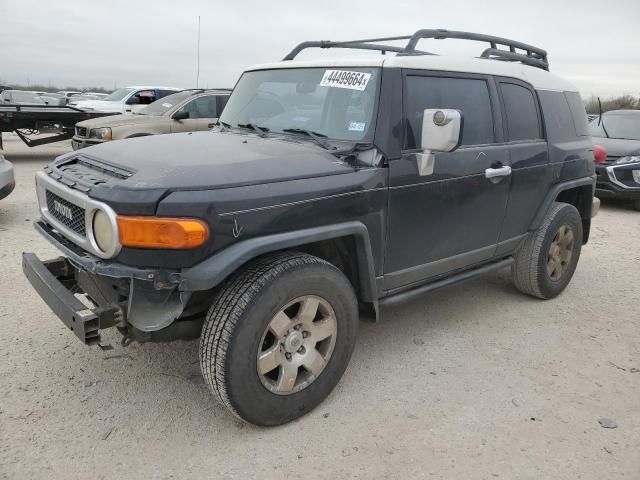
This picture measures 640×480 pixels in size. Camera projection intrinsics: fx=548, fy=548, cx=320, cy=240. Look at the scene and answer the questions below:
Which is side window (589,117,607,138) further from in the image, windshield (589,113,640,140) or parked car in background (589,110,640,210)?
parked car in background (589,110,640,210)

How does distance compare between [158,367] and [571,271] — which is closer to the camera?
[158,367]

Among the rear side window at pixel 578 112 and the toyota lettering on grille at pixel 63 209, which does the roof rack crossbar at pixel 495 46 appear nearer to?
the rear side window at pixel 578 112

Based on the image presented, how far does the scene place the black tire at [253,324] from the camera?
2607 millimetres

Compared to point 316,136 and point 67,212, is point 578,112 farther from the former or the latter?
point 67,212

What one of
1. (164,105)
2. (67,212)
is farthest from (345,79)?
(164,105)

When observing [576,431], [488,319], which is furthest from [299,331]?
[488,319]

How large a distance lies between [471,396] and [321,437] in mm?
1002

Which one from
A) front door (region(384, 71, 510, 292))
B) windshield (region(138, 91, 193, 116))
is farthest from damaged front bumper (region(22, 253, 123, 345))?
windshield (region(138, 91, 193, 116))

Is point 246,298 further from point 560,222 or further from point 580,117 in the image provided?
point 580,117

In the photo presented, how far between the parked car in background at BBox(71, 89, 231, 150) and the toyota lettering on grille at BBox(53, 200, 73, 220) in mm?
6677

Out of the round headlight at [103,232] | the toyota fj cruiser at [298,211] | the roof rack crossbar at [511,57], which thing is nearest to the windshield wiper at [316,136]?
the toyota fj cruiser at [298,211]

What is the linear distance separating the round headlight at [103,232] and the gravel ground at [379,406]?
710 mm

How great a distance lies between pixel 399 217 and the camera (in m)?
3.29

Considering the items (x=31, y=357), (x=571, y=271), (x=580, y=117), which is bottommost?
(x=31, y=357)
